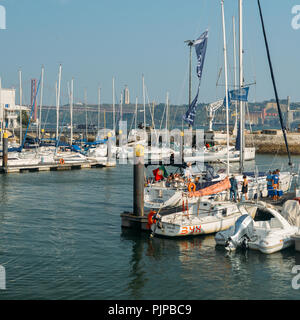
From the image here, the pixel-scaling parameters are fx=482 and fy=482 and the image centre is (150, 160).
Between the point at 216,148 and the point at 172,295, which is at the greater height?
the point at 216,148

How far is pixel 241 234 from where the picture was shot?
62.7 ft

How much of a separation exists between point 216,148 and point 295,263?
41.3 meters

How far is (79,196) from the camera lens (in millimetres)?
33094

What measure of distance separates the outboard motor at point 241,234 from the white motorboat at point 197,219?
7.24 feet

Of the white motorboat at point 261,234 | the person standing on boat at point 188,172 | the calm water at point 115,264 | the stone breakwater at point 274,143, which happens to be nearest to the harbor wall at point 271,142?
the stone breakwater at point 274,143

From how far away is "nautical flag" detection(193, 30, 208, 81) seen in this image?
2703 cm

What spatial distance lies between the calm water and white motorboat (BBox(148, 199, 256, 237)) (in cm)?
45

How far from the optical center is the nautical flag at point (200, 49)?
2703 cm

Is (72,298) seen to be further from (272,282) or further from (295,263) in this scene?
(295,263)

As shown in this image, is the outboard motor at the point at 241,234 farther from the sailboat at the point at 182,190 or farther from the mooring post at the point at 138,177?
the mooring post at the point at 138,177

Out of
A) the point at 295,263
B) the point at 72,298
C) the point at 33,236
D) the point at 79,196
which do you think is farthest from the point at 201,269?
the point at 79,196

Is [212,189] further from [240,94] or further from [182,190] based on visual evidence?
[240,94]

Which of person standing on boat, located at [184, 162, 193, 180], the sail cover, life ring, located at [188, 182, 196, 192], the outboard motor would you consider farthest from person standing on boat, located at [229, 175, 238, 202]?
the outboard motor
